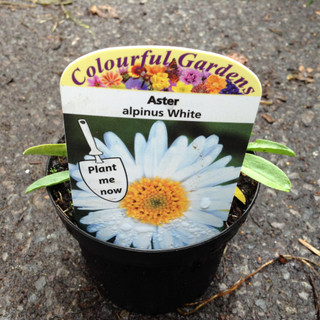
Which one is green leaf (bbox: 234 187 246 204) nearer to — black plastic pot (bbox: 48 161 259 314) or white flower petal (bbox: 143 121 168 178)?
black plastic pot (bbox: 48 161 259 314)

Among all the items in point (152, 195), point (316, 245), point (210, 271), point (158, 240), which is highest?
point (152, 195)

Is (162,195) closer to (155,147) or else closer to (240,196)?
(155,147)

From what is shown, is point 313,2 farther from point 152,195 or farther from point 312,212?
point 152,195

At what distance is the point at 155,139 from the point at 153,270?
340 mm

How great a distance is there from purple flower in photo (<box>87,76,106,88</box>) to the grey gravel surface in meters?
0.70

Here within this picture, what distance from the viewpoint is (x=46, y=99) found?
1755mm

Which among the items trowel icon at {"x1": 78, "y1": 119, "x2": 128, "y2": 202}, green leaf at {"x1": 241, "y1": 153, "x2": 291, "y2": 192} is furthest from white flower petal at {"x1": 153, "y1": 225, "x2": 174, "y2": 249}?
green leaf at {"x1": 241, "y1": 153, "x2": 291, "y2": 192}

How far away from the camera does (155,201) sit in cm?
86

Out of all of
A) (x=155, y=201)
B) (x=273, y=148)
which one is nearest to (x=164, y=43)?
(x=273, y=148)

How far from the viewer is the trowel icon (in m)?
0.80

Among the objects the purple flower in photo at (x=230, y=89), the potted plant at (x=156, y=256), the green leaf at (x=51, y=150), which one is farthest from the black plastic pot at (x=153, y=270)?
the purple flower in photo at (x=230, y=89)

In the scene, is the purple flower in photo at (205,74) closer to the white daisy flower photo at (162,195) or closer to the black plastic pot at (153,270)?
the white daisy flower photo at (162,195)

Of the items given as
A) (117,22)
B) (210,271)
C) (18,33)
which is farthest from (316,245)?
(18,33)

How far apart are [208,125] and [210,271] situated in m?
0.49
